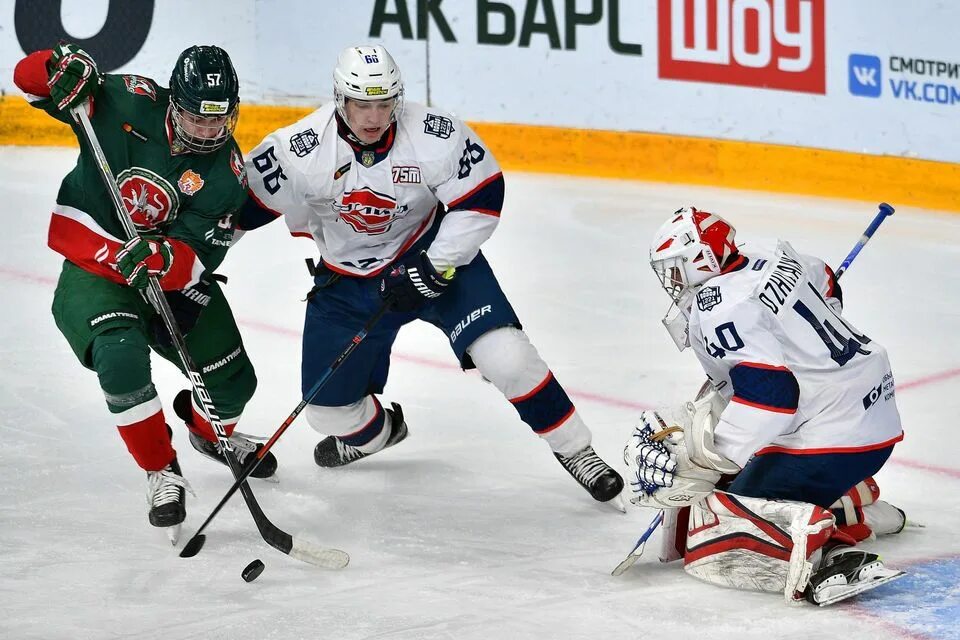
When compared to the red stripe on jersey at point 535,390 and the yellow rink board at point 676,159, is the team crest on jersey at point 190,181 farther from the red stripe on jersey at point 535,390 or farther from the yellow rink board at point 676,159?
the yellow rink board at point 676,159

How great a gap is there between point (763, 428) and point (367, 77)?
1.26m

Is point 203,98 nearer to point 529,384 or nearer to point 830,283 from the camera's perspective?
point 529,384

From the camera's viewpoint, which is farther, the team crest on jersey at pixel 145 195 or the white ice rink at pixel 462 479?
the team crest on jersey at pixel 145 195

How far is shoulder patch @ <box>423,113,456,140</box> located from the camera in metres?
3.81

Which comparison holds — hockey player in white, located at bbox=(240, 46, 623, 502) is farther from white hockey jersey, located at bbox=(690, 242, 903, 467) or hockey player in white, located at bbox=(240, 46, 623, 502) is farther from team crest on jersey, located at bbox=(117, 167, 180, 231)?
white hockey jersey, located at bbox=(690, 242, 903, 467)

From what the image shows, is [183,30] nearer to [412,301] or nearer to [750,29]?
[750,29]

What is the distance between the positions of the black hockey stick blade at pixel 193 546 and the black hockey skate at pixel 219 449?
563mm

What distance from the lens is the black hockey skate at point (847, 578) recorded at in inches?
121

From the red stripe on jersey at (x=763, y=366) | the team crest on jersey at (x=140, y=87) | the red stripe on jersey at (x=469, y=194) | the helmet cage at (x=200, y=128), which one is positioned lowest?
the red stripe on jersey at (x=763, y=366)

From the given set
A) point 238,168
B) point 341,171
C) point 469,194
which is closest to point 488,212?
point 469,194

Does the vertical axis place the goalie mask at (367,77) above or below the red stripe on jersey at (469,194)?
above

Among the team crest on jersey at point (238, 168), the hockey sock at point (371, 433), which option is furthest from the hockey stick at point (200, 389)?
the hockey sock at point (371, 433)

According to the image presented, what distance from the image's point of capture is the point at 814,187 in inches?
257

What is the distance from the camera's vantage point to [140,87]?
376 centimetres
